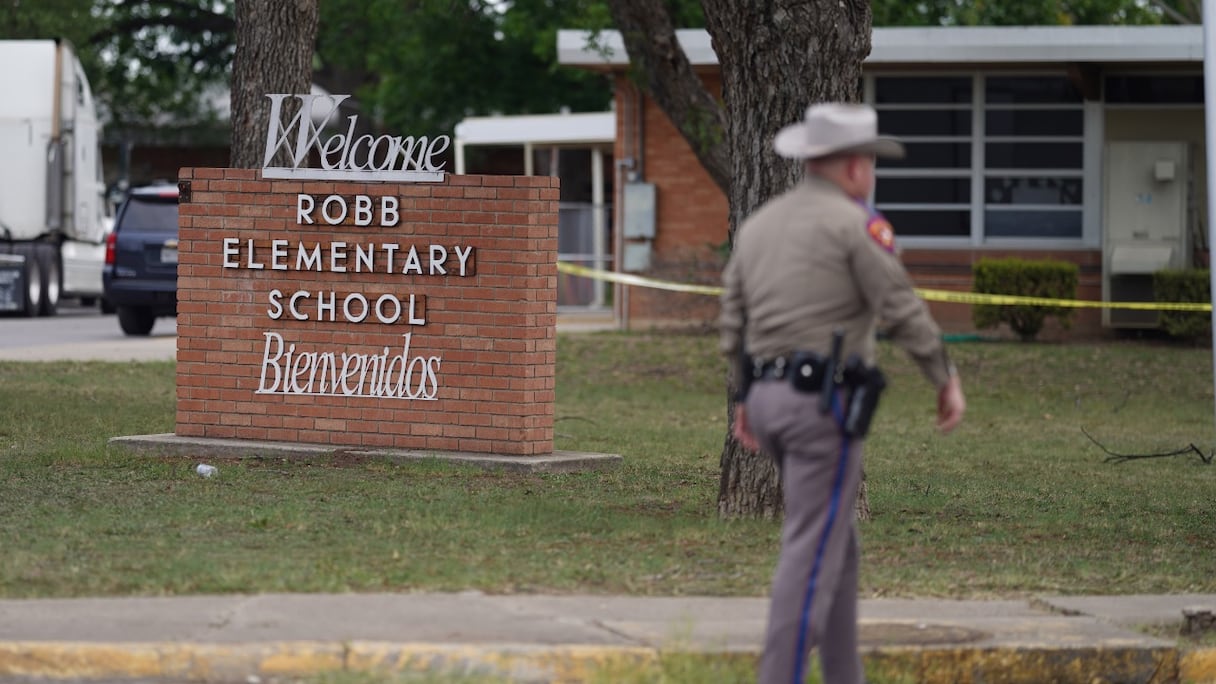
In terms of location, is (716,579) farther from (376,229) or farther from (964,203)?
(964,203)

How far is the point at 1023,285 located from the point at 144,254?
36.4 feet

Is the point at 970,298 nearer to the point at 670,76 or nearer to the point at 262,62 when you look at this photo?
the point at 670,76

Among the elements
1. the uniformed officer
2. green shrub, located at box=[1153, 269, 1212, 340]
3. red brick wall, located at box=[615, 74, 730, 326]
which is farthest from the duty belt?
red brick wall, located at box=[615, 74, 730, 326]

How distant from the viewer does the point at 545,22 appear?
34781 millimetres

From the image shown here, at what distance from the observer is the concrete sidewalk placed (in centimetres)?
644

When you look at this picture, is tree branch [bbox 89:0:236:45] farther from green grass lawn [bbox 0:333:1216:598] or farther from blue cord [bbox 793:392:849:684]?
blue cord [bbox 793:392:849:684]

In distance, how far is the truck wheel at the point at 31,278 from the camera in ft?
92.9

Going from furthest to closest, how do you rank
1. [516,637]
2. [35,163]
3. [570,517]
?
[35,163], [570,517], [516,637]

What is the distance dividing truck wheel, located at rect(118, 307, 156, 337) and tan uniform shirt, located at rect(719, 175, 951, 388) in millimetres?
19663

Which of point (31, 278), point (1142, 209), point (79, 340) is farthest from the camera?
point (31, 278)

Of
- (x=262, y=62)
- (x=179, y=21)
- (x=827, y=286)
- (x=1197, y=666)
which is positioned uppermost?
(x=179, y=21)

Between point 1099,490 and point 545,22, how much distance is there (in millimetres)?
24280

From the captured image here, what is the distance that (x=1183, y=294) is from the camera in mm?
22688

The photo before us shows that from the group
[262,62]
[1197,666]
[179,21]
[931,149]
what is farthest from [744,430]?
[179,21]
